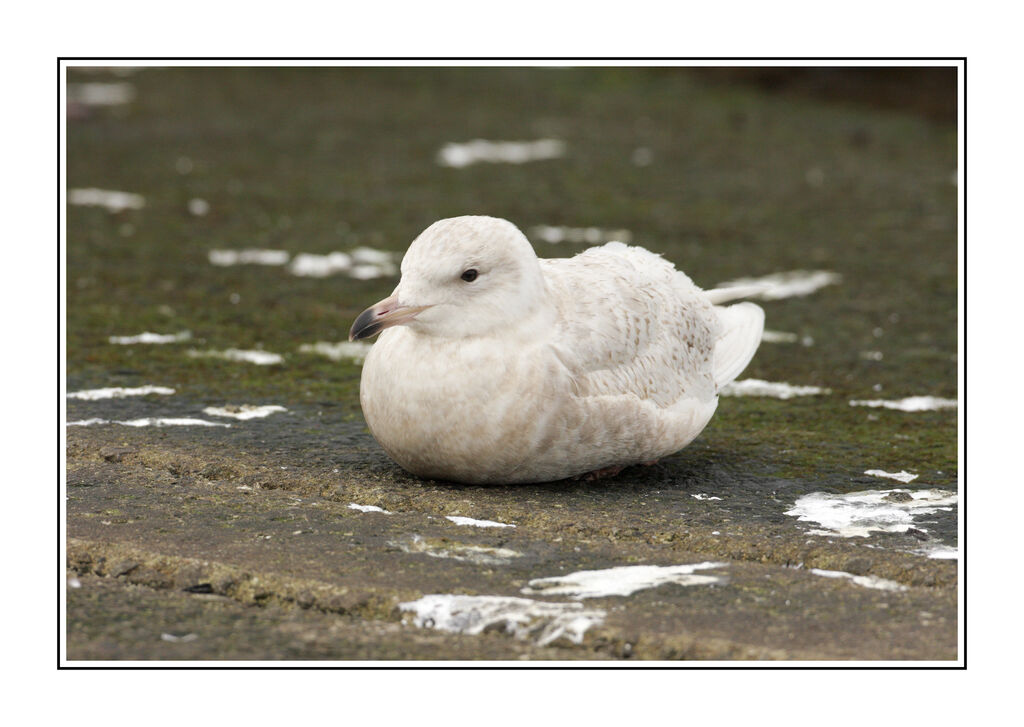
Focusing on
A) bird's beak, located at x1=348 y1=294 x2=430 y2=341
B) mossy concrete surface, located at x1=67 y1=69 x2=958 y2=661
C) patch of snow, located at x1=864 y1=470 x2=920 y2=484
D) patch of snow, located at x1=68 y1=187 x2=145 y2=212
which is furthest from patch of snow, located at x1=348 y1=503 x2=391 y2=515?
patch of snow, located at x1=68 y1=187 x2=145 y2=212

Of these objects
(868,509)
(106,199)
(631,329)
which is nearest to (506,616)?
(868,509)

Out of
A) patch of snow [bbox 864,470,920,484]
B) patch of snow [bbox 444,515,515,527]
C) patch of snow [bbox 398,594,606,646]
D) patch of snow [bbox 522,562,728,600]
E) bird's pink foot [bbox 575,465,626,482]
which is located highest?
bird's pink foot [bbox 575,465,626,482]

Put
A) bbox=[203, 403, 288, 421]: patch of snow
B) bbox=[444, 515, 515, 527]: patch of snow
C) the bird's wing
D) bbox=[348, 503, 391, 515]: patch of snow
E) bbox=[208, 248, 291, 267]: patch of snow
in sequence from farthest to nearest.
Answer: bbox=[208, 248, 291, 267]: patch of snow < bbox=[203, 403, 288, 421]: patch of snow < the bird's wing < bbox=[348, 503, 391, 515]: patch of snow < bbox=[444, 515, 515, 527]: patch of snow

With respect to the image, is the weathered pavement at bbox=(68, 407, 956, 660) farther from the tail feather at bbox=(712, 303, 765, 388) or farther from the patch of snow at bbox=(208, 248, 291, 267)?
the patch of snow at bbox=(208, 248, 291, 267)

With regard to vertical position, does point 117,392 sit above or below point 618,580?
above

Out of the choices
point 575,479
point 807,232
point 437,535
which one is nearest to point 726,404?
point 575,479

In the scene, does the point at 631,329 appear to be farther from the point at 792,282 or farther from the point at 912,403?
the point at 792,282

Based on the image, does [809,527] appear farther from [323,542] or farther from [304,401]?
[304,401]

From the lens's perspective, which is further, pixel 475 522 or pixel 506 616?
pixel 475 522

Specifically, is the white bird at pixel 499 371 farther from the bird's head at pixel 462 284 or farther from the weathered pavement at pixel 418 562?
the weathered pavement at pixel 418 562
